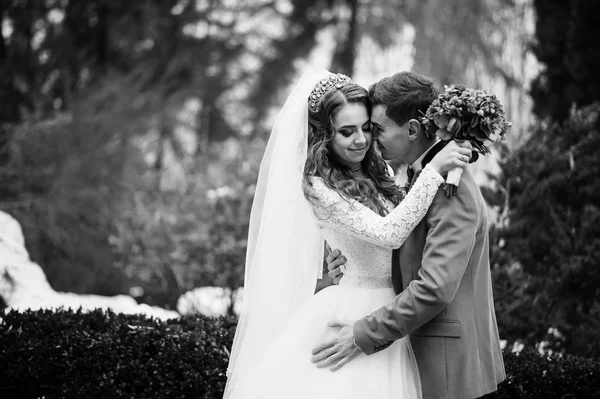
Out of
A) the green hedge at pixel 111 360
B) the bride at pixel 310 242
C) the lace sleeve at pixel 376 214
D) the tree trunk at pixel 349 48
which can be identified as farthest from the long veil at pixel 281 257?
the tree trunk at pixel 349 48

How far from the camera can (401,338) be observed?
328 cm

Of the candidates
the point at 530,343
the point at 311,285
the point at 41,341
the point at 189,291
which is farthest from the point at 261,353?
the point at 189,291

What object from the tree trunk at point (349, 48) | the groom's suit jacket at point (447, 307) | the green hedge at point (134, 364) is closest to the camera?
the groom's suit jacket at point (447, 307)

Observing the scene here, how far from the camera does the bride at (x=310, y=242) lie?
3.29 meters

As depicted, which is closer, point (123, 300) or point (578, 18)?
point (123, 300)

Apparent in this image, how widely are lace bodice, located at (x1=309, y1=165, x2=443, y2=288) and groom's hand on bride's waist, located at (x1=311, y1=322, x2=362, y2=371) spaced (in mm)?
367

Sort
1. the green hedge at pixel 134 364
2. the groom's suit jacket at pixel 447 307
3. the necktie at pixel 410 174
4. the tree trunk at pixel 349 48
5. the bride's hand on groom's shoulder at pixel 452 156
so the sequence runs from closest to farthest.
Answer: the groom's suit jacket at pixel 447 307, the bride's hand on groom's shoulder at pixel 452 156, the necktie at pixel 410 174, the green hedge at pixel 134 364, the tree trunk at pixel 349 48

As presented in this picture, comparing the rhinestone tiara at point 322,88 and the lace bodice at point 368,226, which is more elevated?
the rhinestone tiara at point 322,88

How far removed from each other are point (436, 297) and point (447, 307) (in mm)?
199

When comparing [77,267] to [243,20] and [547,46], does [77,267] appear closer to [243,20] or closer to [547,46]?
[547,46]

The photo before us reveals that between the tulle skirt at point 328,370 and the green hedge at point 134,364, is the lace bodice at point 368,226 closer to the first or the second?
the tulle skirt at point 328,370

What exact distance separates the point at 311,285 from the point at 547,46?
6606 mm

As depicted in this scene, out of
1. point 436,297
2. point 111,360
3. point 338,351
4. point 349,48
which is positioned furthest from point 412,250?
point 349,48

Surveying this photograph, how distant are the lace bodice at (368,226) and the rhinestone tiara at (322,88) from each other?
403 mm
